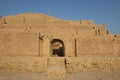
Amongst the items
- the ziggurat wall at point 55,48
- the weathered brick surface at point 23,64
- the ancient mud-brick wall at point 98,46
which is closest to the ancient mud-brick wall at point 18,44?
the ziggurat wall at point 55,48

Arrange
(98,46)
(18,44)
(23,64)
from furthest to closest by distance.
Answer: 1. (98,46)
2. (18,44)
3. (23,64)

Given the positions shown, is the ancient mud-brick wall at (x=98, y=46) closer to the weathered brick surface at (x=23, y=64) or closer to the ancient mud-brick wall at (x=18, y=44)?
the ancient mud-brick wall at (x=18, y=44)

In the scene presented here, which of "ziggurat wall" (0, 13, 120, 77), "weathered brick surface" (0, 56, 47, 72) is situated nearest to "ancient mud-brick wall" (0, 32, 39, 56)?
"ziggurat wall" (0, 13, 120, 77)

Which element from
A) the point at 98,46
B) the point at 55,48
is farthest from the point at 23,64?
the point at 55,48

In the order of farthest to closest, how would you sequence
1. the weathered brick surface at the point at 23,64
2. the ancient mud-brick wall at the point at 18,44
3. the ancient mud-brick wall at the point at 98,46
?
the ancient mud-brick wall at the point at 98,46
the ancient mud-brick wall at the point at 18,44
the weathered brick surface at the point at 23,64

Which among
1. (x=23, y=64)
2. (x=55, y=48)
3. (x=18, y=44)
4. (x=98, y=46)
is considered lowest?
(x=23, y=64)

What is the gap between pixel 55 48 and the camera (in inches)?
819

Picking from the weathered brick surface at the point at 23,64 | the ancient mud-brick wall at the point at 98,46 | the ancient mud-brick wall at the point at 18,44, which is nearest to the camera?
the weathered brick surface at the point at 23,64

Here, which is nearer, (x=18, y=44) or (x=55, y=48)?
(x=18, y=44)

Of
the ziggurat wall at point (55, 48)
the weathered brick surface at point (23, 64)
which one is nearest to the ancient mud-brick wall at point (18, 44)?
the ziggurat wall at point (55, 48)

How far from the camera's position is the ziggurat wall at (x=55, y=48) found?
376 inches

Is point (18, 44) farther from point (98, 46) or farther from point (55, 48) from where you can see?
point (98, 46)

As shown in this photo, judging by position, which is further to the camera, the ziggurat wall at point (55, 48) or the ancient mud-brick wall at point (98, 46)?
the ancient mud-brick wall at point (98, 46)

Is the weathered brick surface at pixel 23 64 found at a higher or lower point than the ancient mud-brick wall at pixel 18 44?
lower
